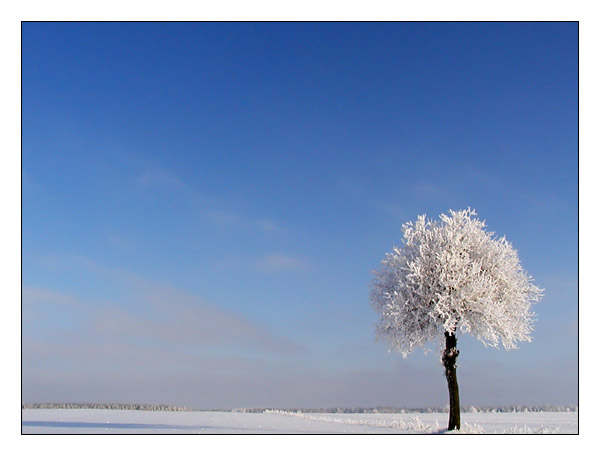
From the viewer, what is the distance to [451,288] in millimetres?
27812

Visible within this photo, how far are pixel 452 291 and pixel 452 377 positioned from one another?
4256 mm

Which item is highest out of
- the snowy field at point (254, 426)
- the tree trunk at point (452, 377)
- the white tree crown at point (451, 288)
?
the white tree crown at point (451, 288)

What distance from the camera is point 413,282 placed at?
91.8 feet

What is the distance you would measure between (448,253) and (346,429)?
1009 centimetres

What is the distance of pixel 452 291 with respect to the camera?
2773 centimetres

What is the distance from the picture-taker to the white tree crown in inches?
1081

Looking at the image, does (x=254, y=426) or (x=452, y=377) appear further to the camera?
(x=254, y=426)

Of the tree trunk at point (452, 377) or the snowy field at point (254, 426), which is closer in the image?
the snowy field at point (254, 426)

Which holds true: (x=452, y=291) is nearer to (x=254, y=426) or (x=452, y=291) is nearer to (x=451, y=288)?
(x=451, y=288)

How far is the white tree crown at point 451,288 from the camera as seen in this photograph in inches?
1081

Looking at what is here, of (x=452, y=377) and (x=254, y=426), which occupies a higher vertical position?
(x=452, y=377)

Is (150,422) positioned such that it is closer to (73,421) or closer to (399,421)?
(73,421)

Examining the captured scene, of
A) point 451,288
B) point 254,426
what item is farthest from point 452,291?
point 254,426
